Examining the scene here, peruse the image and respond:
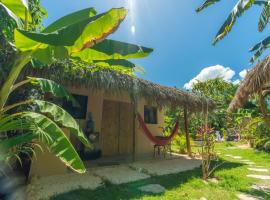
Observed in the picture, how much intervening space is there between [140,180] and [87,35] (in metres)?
3.34

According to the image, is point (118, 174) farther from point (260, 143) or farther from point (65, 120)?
point (260, 143)

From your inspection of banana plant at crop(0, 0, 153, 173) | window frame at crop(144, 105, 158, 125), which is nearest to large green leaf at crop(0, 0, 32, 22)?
banana plant at crop(0, 0, 153, 173)

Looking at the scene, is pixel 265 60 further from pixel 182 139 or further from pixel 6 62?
pixel 182 139

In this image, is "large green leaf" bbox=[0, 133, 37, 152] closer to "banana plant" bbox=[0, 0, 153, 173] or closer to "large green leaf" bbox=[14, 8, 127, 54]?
"banana plant" bbox=[0, 0, 153, 173]

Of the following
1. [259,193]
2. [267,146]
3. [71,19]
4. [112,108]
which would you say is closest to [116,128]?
[112,108]

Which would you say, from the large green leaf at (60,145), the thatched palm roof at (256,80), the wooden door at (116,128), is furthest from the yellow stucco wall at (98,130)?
the thatched palm roof at (256,80)

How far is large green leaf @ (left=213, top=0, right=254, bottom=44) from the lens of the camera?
17.6 feet

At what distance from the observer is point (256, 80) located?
173 inches

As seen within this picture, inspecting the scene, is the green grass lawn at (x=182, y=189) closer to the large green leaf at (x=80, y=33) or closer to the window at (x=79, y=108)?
the large green leaf at (x=80, y=33)

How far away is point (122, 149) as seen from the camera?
844cm

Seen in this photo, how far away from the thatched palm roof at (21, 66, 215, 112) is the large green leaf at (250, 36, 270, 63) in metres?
3.01

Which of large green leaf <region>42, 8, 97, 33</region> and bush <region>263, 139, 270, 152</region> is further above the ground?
large green leaf <region>42, 8, 97, 33</region>

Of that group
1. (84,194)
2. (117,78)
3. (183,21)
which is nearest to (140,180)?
(84,194)

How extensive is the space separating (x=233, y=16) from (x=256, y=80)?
2.00 metres
